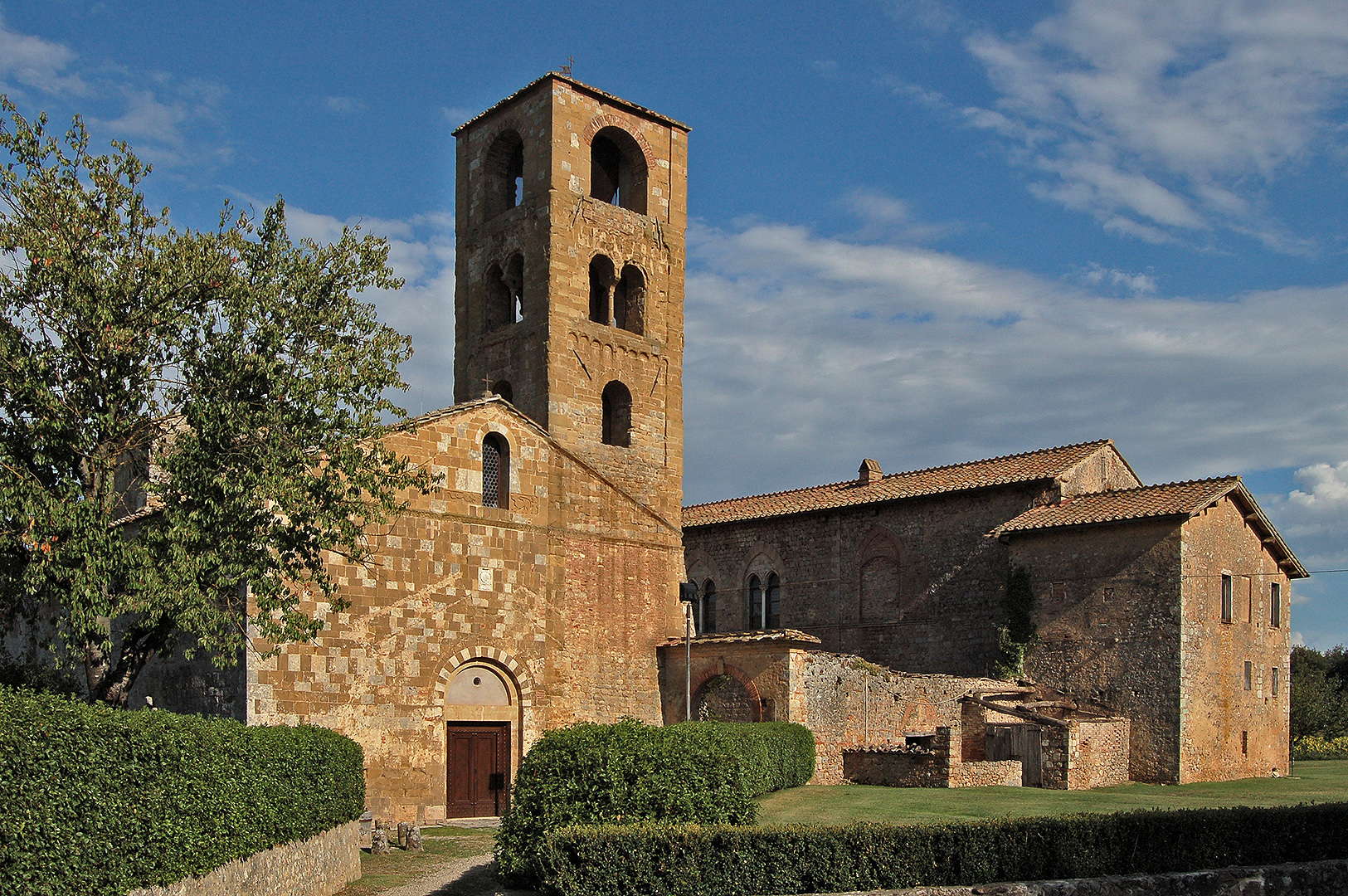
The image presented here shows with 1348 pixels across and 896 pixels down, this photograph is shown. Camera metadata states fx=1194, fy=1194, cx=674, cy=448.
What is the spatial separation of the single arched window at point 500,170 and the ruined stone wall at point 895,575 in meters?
13.4

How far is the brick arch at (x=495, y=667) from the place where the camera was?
23703 mm

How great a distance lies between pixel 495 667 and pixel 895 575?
52.3 feet

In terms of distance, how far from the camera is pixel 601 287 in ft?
119

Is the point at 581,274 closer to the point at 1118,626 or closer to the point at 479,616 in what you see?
the point at 479,616

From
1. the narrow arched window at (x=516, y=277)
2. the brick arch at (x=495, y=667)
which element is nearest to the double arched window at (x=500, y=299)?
the narrow arched window at (x=516, y=277)

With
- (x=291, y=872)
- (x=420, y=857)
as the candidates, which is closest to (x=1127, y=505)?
(x=420, y=857)

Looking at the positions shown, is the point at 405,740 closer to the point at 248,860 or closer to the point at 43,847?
the point at 248,860

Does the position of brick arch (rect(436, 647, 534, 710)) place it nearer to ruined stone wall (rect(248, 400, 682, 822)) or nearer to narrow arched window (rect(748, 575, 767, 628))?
ruined stone wall (rect(248, 400, 682, 822))

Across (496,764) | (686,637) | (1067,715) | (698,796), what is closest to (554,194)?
(686,637)

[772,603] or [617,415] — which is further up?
[617,415]

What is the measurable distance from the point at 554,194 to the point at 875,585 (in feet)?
50.5

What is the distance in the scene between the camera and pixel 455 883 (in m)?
17.1

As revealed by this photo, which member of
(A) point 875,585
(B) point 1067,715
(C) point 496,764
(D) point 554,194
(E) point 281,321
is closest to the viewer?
(E) point 281,321

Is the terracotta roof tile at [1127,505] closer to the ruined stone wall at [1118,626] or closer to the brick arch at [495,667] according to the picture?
the ruined stone wall at [1118,626]
